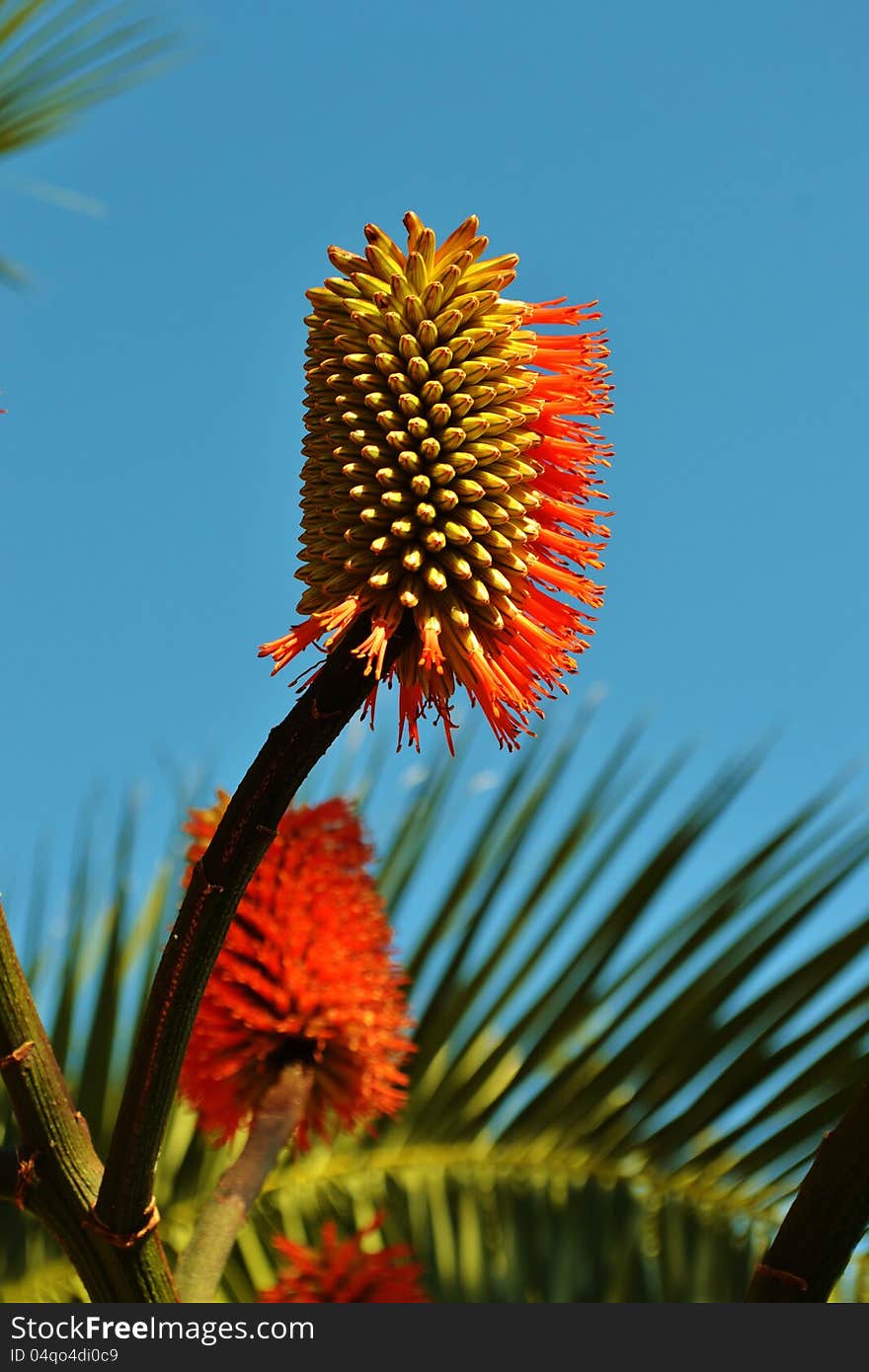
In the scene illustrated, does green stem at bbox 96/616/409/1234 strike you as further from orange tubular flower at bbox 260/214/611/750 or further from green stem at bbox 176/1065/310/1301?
green stem at bbox 176/1065/310/1301

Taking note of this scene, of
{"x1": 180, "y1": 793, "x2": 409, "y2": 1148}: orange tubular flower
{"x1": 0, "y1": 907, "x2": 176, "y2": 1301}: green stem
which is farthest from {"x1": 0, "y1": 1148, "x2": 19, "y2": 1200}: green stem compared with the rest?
{"x1": 180, "y1": 793, "x2": 409, "y2": 1148}: orange tubular flower

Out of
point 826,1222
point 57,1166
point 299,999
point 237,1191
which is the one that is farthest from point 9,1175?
point 826,1222

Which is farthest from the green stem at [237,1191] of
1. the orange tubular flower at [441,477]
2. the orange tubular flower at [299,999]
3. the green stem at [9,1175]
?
the orange tubular flower at [441,477]

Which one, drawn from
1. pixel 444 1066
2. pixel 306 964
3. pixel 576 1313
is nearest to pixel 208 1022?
pixel 306 964

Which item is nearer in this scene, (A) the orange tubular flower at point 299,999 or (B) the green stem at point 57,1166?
(B) the green stem at point 57,1166

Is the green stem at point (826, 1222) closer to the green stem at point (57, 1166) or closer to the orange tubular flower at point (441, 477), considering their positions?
the orange tubular flower at point (441, 477)

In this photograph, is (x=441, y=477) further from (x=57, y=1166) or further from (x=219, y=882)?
(x=57, y=1166)

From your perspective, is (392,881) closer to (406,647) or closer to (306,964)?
(306,964)
